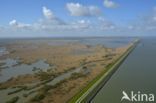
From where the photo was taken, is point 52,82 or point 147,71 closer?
point 52,82

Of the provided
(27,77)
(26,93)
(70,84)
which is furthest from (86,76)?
(26,93)

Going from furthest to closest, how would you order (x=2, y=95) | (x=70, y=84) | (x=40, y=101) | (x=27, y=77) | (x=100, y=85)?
(x=27, y=77) → (x=70, y=84) → (x=100, y=85) → (x=2, y=95) → (x=40, y=101)

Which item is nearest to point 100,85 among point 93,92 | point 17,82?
point 93,92

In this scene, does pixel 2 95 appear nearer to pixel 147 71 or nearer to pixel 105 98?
pixel 105 98

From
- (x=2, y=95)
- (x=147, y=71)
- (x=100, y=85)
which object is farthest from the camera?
(x=147, y=71)

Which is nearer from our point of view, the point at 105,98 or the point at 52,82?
the point at 105,98

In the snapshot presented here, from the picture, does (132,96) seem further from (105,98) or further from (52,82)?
(52,82)

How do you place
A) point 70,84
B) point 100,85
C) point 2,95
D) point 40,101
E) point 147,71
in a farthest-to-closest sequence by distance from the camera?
point 147,71
point 70,84
point 100,85
point 2,95
point 40,101

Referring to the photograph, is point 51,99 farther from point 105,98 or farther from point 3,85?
point 3,85

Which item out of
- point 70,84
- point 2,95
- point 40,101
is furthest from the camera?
point 70,84
